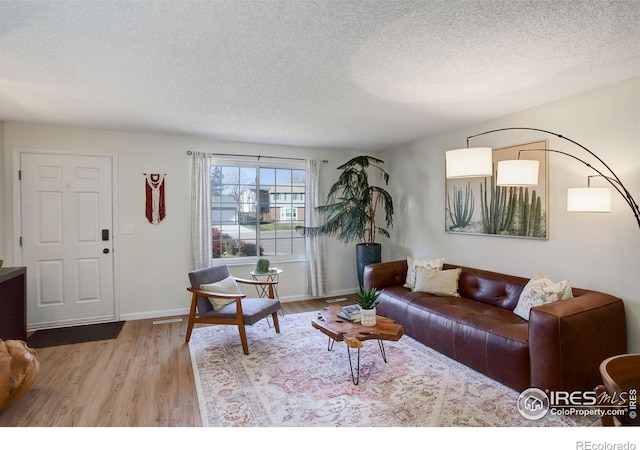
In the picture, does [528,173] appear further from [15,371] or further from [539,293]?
[15,371]

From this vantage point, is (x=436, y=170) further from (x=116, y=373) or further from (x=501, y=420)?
(x=116, y=373)

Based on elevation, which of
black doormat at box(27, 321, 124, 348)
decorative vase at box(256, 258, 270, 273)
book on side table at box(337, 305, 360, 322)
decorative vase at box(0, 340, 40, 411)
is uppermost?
decorative vase at box(256, 258, 270, 273)

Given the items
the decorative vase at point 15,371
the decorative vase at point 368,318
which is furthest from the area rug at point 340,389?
the decorative vase at point 15,371

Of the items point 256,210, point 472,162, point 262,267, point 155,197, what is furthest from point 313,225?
point 472,162

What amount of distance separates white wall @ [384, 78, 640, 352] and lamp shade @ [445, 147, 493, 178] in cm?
91

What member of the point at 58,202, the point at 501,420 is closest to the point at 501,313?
the point at 501,420

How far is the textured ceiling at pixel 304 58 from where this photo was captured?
1.74 meters

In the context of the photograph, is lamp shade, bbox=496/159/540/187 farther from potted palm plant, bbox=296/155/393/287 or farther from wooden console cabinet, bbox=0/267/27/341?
wooden console cabinet, bbox=0/267/27/341

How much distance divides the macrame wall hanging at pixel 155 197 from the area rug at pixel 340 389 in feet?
5.88

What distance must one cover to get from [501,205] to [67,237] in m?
4.96

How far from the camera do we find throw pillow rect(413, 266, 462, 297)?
3.61 m

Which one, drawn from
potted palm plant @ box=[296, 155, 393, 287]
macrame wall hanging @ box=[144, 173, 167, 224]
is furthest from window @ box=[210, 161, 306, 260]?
macrame wall hanging @ box=[144, 173, 167, 224]
